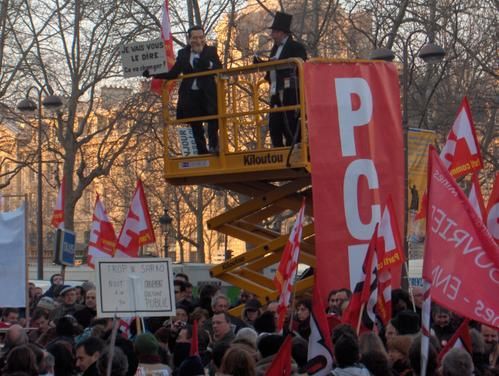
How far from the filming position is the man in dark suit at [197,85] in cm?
1313

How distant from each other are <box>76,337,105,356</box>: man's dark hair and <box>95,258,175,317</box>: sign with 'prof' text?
20 cm

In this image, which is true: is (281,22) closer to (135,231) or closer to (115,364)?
(135,231)

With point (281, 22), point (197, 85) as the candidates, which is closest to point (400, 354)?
point (281, 22)

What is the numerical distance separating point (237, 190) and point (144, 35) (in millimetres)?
19322

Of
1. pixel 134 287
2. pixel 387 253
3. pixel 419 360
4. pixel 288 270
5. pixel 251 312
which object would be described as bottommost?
pixel 419 360

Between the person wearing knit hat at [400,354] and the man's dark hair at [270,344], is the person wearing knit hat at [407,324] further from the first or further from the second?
the man's dark hair at [270,344]

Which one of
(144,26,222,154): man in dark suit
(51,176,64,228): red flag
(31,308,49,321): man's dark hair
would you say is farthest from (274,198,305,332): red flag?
(51,176,64,228): red flag

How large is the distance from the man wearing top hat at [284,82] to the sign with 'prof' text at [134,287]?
150 inches

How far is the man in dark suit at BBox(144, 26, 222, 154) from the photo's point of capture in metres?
13.1

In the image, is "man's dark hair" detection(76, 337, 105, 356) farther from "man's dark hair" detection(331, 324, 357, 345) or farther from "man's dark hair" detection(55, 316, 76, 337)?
"man's dark hair" detection(55, 316, 76, 337)

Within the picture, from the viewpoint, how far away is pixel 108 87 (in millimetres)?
41625

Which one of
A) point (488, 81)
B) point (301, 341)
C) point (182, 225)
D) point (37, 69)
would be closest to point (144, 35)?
point (37, 69)

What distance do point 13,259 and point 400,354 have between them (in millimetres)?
4533

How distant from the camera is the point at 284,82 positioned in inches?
491
